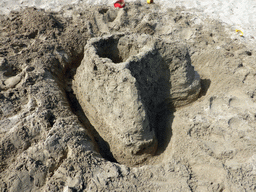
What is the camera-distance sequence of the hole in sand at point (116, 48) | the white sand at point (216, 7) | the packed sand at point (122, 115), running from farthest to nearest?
the white sand at point (216, 7)
the hole in sand at point (116, 48)
the packed sand at point (122, 115)

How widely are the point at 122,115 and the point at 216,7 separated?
4.22 meters

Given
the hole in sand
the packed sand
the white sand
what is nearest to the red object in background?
the white sand

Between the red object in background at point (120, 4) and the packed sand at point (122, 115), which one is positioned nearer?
the packed sand at point (122, 115)

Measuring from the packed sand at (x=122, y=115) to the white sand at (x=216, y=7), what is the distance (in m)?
1.27

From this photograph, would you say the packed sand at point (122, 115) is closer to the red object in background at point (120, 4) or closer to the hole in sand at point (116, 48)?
the hole in sand at point (116, 48)

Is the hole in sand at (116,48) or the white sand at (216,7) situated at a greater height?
the hole in sand at (116,48)

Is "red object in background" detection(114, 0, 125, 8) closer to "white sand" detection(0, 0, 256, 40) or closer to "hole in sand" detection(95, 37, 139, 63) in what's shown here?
"white sand" detection(0, 0, 256, 40)

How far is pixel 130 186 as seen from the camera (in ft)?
6.79

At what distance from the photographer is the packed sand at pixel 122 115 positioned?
7.06 ft

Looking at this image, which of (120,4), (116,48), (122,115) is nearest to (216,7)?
(120,4)

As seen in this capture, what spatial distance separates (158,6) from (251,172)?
4056 millimetres

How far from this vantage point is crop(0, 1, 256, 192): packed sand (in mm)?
2150

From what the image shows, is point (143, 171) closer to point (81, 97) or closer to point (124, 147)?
point (124, 147)

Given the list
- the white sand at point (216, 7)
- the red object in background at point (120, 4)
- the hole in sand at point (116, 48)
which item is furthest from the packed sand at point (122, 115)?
the red object in background at point (120, 4)
